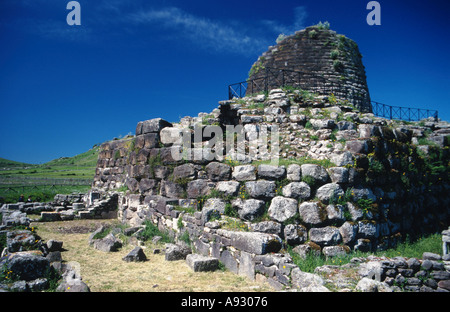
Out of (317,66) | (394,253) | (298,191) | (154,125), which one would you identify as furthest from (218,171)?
(317,66)

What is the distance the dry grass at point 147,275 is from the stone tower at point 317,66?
11325 millimetres

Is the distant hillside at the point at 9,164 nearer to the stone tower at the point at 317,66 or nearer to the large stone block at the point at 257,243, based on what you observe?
the stone tower at the point at 317,66

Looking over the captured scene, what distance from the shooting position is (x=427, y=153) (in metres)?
9.69

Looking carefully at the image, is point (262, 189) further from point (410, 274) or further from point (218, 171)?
point (410, 274)

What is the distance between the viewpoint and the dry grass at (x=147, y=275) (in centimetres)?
541

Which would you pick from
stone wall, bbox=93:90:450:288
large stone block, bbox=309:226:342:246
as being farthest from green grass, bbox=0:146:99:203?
large stone block, bbox=309:226:342:246

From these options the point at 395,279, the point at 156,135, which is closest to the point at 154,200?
the point at 156,135

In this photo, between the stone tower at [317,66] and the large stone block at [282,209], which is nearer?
the large stone block at [282,209]

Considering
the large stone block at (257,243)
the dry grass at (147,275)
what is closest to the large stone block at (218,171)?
the large stone block at (257,243)

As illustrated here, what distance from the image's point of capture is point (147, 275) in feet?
20.1

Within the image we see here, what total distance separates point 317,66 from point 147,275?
46.8 ft

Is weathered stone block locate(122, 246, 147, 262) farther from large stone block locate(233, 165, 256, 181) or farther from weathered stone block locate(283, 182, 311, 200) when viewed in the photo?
weathered stone block locate(283, 182, 311, 200)
